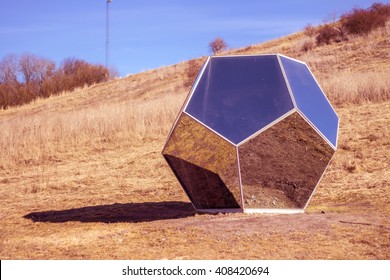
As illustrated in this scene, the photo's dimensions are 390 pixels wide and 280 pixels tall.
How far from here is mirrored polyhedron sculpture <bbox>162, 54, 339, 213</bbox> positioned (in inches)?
299

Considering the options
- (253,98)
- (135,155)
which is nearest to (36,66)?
(135,155)

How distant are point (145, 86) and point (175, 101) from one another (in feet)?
51.7

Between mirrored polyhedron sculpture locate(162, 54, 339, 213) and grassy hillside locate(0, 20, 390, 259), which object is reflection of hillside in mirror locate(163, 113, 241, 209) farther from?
grassy hillside locate(0, 20, 390, 259)

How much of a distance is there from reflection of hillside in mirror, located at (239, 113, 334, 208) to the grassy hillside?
15.5 inches

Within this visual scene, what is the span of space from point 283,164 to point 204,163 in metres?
1.13

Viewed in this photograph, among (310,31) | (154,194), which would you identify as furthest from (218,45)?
(154,194)

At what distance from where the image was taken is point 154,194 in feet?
39.8

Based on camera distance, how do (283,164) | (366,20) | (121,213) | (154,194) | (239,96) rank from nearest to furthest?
1. (283,164)
2. (239,96)
3. (121,213)
4. (154,194)
5. (366,20)

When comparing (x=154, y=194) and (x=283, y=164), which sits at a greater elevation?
(x=283, y=164)

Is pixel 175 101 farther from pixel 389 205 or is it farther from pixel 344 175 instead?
pixel 389 205

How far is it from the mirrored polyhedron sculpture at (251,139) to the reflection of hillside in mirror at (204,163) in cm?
1

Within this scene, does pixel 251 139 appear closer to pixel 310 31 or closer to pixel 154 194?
pixel 154 194

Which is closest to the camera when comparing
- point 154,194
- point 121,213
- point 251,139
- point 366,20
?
point 251,139

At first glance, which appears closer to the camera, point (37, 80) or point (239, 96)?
point (239, 96)
